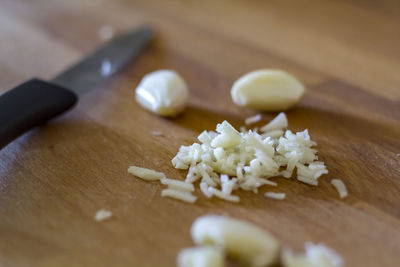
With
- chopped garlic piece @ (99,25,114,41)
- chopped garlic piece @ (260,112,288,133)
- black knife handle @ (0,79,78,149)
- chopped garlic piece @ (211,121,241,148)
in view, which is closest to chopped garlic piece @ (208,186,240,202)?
chopped garlic piece @ (211,121,241,148)

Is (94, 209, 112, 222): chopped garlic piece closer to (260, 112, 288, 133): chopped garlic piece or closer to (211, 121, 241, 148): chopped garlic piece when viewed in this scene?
(211, 121, 241, 148): chopped garlic piece

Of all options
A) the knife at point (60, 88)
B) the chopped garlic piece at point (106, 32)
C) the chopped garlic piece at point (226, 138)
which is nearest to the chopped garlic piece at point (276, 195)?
the chopped garlic piece at point (226, 138)

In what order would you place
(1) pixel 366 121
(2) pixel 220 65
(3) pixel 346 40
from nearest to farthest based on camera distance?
(1) pixel 366 121
(2) pixel 220 65
(3) pixel 346 40

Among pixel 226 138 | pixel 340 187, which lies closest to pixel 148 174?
pixel 226 138

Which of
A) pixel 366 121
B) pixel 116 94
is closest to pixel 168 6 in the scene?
pixel 116 94

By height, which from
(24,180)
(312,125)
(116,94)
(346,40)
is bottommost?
(24,180)

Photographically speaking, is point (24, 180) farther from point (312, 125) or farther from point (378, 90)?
point (378, 90)

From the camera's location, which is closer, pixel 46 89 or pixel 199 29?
pixel 46 89
